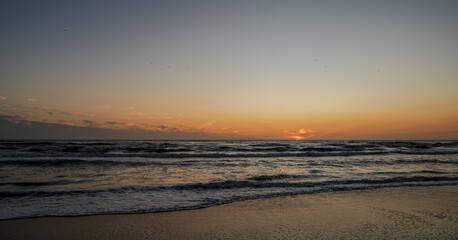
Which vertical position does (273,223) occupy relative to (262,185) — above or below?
above

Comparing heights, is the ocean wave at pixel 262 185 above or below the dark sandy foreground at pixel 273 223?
below

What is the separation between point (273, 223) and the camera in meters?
5.16

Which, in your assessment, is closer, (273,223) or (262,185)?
(273,223)

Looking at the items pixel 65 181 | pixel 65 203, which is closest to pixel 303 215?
pixel 65 203

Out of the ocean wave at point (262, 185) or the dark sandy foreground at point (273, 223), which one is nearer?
the dark sandy foreground at point (273, 223)

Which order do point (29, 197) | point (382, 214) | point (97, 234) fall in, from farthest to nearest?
point (29, 197) → point (382, 214) → point (97, 234)

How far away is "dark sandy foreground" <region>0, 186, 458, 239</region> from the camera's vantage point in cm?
460

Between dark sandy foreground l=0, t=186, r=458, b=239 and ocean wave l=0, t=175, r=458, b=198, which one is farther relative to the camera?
ocean wave l=0, t=175, r=458, b=198

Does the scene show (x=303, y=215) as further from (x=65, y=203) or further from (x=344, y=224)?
(x=65, y=203)

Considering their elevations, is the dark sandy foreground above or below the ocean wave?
above

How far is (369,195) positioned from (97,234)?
7506mm

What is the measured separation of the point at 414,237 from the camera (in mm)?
4383

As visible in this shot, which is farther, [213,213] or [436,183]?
[436,183]

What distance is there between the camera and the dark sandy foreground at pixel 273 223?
4.60 metres
